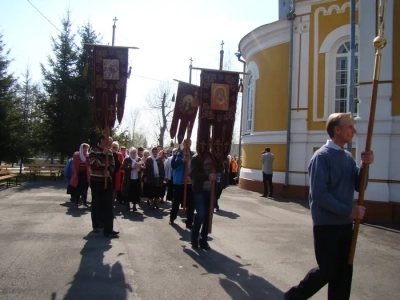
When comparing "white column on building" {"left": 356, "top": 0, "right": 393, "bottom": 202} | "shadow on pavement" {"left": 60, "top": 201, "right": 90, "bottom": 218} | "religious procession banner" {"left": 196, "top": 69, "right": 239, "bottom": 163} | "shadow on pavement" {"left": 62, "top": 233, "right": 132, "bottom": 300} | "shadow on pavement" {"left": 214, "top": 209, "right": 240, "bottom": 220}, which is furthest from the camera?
"shadow on pavement" {"left": 214, "top": 209, "right": 240, "bottom": 220}

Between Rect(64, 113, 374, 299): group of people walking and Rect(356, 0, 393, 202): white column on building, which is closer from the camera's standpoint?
Rect(64, 113, 374, 299): group of people walking

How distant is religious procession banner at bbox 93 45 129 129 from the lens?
26.1ft

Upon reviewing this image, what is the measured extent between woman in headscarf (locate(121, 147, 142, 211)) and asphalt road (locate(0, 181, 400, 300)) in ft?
4.45

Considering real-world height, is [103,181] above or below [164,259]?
above

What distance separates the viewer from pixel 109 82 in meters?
8.02

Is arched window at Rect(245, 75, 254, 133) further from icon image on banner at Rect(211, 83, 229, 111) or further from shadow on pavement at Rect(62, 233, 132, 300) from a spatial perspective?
shadow on pavement at Rect(62, 233, 132, 300)

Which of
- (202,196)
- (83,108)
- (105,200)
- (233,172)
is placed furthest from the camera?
(83,108)

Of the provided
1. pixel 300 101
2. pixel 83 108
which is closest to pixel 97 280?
pixel 300 101

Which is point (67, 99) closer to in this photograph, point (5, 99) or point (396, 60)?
point (5, 99)

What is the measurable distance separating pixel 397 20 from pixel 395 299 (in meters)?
8.24

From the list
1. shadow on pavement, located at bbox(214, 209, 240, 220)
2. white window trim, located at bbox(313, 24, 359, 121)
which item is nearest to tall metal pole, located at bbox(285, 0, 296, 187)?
white window trim, located at bbox(313, 24, 359, 121)

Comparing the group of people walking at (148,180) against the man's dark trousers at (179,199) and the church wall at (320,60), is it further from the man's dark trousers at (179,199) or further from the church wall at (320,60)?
the church wall at (320,60)

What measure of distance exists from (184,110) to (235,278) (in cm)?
504

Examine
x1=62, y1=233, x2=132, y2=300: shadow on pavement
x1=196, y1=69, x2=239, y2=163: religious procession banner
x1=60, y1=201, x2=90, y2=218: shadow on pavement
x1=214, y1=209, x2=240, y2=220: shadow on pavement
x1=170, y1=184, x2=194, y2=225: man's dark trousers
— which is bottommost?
x1=62, y1=233, x2=132, y2=300: shadow on pavement
